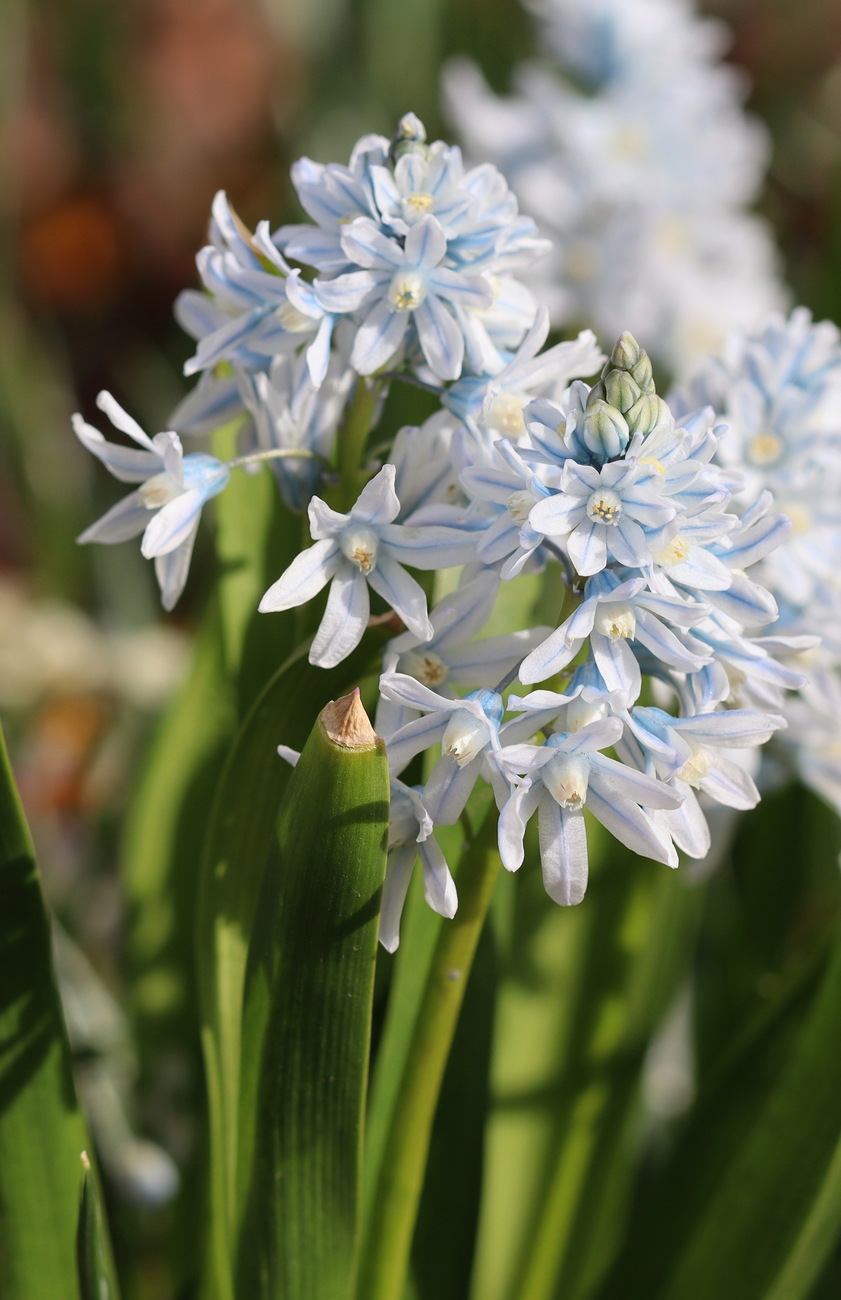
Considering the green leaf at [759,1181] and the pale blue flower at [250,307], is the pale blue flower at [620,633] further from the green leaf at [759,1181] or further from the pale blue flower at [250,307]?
the green leaf at [759,1181]

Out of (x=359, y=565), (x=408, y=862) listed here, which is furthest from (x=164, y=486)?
(x=408, y=862)

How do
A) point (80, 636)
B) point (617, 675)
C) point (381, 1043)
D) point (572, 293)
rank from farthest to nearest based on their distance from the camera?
point (80, 636), point (572, 293), point (381, 1043), point (617, 675)

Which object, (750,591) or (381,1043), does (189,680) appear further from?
(750,591)

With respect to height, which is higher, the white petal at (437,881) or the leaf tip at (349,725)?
the leaf tip at (349,725)

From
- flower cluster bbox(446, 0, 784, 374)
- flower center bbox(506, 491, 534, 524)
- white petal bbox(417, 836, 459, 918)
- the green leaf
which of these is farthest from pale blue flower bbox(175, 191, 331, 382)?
flower cluster bbox(446, 0, 784, 374)

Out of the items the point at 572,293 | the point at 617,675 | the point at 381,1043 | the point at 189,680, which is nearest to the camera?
the point at 617,675

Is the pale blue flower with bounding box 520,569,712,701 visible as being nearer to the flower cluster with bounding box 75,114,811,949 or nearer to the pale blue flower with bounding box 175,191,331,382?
the flower cluster with bounding box 75,114,811,949

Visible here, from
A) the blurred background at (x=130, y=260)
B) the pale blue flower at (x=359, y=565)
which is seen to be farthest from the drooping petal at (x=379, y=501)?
the blurred background at (x=130, y=260)

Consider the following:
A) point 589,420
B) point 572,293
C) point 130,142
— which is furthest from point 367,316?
point 130,142
